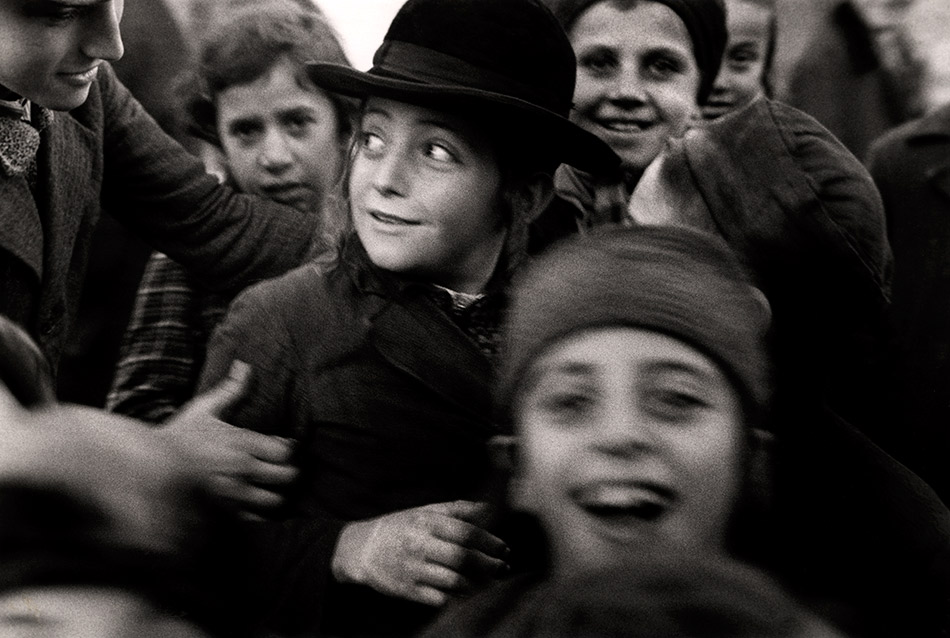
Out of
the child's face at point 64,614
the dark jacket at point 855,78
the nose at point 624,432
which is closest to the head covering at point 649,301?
the nose at point 624,432

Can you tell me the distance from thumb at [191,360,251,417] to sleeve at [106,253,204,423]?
0.64m

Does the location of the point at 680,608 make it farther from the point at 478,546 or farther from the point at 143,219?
the point at 143,219

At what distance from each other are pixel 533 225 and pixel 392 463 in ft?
2.02

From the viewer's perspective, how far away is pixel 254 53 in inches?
120

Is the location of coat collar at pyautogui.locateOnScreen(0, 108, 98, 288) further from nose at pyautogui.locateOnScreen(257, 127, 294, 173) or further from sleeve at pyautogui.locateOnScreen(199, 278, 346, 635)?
nose at pyautogui.locateOnScreen(257, 127, 294, 173)

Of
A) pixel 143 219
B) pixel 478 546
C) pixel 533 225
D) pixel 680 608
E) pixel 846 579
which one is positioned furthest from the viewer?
pixel 143 219

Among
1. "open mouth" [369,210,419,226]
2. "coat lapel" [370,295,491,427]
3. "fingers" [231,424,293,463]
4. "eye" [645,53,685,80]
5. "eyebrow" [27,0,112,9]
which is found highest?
"eye" [645,53,685,80]

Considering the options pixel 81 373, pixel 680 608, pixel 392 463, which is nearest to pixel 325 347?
pixel 392 463

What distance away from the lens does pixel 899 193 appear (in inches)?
127

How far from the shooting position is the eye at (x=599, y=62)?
8.77ft

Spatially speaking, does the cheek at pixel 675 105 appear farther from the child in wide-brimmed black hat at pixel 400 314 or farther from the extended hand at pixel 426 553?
the extended hand at pixel 426 553

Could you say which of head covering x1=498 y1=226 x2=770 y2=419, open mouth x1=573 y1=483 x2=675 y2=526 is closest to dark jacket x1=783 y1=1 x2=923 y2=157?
head covering x1=498 y1=226 x2=770 y2=419

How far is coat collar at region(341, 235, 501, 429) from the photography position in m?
2.13

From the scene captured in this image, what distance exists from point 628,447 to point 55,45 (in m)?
1.17
